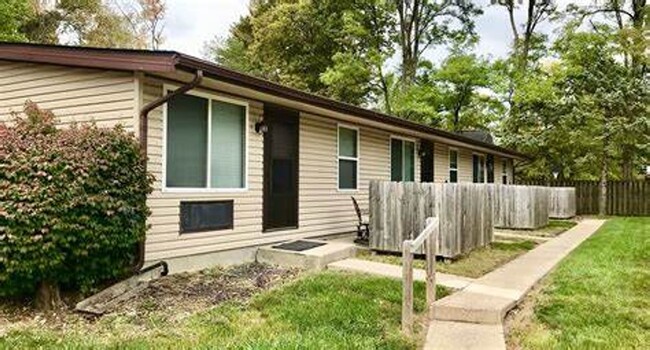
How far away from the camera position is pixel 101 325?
4.78 metres

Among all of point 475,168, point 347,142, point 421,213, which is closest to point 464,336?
point 421,213

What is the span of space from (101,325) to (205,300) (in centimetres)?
119

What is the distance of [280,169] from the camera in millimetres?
8766

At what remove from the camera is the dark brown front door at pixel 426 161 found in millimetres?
14219

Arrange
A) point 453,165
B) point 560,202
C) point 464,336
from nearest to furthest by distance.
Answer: point 464,336, point 453,165, point 560,202

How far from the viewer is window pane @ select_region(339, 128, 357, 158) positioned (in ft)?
35.2

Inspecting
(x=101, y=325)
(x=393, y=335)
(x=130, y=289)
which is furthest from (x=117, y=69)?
(x=393, y=335)

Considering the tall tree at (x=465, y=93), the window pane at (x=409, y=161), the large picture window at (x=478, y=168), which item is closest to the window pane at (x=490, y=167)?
the large picture window at (x=478, y=168)

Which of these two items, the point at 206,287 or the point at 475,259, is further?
the point at 475,259

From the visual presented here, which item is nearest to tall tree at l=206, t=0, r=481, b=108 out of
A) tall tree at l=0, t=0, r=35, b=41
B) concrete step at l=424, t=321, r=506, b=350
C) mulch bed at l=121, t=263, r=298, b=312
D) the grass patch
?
tall tree at l=0, t=0, r=35, b=41

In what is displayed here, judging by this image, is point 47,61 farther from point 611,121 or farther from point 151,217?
point 611,121

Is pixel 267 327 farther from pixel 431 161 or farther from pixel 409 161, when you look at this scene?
pixel 431 161

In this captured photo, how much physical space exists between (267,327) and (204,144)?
327 centimetres

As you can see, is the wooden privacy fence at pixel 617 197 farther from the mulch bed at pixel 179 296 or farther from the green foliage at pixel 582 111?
the mulch bed at pixel 179 296
